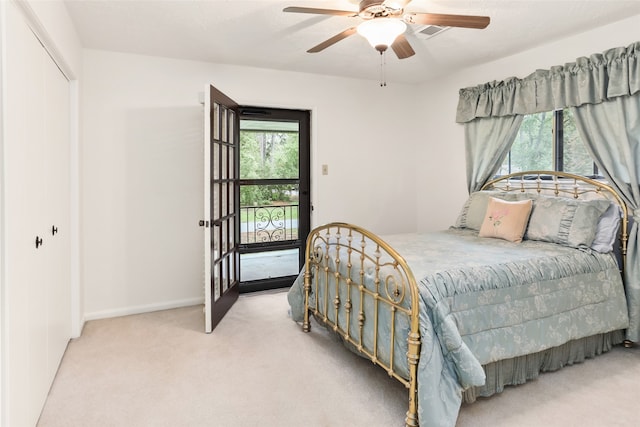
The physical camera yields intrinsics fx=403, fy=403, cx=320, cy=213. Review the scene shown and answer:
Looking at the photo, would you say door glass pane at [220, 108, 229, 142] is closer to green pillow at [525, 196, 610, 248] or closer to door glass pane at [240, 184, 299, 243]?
door glass pane at [240, 184, 299, 243]

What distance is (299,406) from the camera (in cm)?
217

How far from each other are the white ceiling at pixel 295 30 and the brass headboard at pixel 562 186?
1.14 m

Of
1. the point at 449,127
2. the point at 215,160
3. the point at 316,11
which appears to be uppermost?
the point at 316,11

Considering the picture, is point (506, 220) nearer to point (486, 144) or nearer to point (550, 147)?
Answer: point (550, 147)

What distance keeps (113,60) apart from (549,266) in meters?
3.77

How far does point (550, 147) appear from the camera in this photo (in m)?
3.57

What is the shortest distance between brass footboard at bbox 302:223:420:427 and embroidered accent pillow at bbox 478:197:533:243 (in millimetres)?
1069

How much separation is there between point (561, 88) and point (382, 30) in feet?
6.29

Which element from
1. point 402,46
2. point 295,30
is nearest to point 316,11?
point 402,46

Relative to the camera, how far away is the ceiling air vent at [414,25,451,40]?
118 inches

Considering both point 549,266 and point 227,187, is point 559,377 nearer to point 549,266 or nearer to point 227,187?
point 549,266

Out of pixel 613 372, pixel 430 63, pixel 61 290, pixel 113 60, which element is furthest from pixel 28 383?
pixel 430 63

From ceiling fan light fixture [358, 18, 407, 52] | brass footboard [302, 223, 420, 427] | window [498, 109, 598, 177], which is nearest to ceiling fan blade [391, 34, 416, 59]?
ceiling fan light fixture [358, 18, 407, 52]

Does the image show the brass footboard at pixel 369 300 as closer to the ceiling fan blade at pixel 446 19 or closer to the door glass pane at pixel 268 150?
the ceiling fan blade at pixel 446 19
